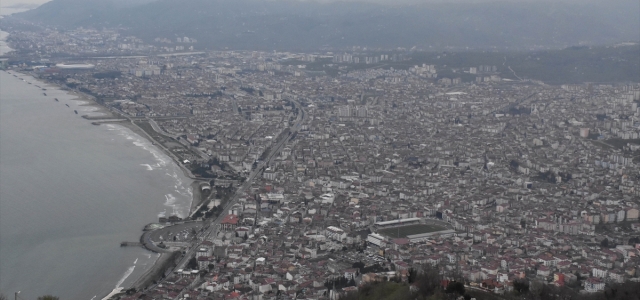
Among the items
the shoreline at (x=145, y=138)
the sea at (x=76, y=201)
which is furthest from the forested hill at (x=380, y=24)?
the sea at (x=76, y=201)

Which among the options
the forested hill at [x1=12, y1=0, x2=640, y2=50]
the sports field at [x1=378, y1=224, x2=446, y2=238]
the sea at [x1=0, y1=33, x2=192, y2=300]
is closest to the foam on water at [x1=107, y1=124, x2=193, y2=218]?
the sea at [x1=0, y1=33, x2=192, y2=300]

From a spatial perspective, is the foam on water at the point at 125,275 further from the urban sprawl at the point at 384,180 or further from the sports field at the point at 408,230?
the sports field at the point at 408,230

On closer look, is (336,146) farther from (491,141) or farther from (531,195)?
(531,195)

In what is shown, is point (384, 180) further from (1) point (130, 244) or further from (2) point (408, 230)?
(1) point (130, 244)

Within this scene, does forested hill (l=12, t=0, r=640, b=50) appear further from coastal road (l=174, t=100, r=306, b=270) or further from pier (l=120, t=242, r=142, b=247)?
pier (l=120, t=242, r=142, b=247)

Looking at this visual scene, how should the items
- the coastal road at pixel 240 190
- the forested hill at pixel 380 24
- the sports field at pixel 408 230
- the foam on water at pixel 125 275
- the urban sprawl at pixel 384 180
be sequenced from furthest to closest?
the forested hill at pixel 380 24, the sports field at pixel 408 230, the coastal road at pixel 240 190, the urban sprawl at pixel 384 180, the foam on water at pixel 125 275
